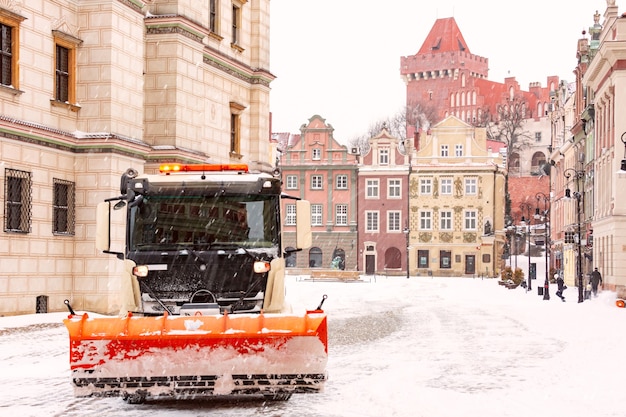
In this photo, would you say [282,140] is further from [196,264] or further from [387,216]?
[196,264]

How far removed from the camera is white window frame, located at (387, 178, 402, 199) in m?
78.5

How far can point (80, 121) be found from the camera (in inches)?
971

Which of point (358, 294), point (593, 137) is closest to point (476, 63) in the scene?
point (593, 137)

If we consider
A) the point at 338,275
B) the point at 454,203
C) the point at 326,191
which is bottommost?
the point at 338,275

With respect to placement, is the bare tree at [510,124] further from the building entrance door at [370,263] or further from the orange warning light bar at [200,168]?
the orange warning light bar at [200,168]

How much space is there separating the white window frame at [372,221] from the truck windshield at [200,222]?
67.9 meters

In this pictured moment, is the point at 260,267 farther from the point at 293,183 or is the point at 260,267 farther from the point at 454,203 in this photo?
the point at 293,183

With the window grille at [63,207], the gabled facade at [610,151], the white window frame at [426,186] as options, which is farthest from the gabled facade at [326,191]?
the window grille at [63,207]

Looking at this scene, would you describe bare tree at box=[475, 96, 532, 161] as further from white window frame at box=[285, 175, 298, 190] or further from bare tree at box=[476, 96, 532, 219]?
white window frame at box=[285, 175, 298, 190]

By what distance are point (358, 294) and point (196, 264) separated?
31.1 m

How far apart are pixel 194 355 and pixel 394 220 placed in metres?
69.8

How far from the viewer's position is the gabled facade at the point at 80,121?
22156mm

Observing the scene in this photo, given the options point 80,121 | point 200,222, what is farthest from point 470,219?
point 200,222

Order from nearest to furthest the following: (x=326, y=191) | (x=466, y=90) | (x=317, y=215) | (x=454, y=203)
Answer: (x=454, y=203) → (x=317, y=215) → (x=326, y=191) → (x=466, y=90)
